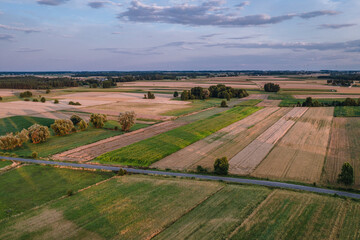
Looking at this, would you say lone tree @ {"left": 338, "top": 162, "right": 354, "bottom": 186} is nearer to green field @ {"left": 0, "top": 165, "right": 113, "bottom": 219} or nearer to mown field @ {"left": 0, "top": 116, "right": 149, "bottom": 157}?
green field @ {"left": 0, "top": 165, "right": 113, "bottom": 219}

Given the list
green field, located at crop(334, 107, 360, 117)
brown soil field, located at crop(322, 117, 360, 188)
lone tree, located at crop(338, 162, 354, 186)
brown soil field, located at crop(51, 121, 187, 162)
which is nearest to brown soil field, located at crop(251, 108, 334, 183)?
brown soil field, located at crop(322, 117, 360, 188)

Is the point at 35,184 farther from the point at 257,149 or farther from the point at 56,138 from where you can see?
the point at 257,149

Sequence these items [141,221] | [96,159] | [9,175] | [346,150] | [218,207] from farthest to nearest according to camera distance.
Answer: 1. [346,150]
2. [96,159]
3. [9,175]
4. [218,207]
5. [141,221]

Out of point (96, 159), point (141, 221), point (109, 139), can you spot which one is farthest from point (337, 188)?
point (109, 139)

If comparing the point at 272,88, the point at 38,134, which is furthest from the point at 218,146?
the point at 272,88

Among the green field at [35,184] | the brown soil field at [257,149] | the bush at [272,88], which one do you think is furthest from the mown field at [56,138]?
the bush at [272,88]

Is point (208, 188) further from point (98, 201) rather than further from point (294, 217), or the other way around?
point (98, 201)
